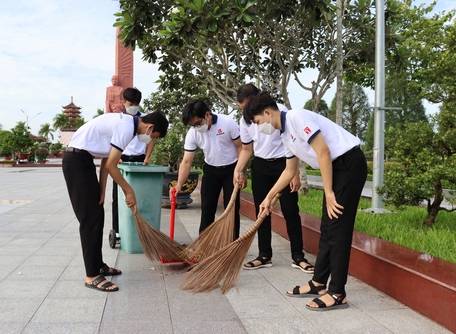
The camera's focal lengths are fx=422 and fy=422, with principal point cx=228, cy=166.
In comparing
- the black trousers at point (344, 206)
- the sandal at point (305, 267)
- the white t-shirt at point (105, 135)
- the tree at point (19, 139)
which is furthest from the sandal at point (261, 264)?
the tree at point (19, 139)

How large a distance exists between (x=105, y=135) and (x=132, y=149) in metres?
1.77

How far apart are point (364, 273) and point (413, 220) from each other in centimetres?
190

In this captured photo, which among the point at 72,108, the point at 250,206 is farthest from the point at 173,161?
the point at 72,108

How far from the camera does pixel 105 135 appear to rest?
123 inches

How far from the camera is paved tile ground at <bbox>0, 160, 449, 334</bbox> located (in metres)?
2.45

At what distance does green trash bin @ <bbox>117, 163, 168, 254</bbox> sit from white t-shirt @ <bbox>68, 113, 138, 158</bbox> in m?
0.94

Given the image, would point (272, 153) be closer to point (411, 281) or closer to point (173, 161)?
point (411, 281)

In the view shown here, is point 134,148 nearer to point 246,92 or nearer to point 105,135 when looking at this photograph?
point 105,135

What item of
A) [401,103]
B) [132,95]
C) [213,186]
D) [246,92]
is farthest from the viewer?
[401,103]

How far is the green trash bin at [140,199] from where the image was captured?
4.12 meters

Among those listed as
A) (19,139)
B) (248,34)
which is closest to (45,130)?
(19,139)

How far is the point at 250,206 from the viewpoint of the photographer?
669cm

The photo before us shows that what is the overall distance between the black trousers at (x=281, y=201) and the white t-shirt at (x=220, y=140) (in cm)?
29

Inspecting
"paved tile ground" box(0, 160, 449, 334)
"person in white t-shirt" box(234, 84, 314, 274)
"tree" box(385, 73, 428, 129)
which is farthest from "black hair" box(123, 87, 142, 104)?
"tree" box(385, 73, 428, 129)
